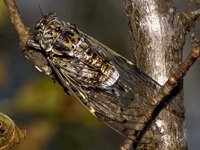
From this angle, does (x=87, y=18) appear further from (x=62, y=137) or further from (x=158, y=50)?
(x=158, y=50)

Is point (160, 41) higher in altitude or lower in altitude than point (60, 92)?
higher

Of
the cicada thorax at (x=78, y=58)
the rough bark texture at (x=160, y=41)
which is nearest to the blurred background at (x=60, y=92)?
the cicada thorax at (x=78, y=58)

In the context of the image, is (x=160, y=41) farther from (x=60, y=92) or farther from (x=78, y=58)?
(x=60, y=92)

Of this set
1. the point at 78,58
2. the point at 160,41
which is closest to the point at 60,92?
the point at 78,58

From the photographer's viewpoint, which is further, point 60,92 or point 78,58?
point 60,92

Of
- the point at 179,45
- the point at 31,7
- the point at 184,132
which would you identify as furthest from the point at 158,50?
the point at 31,7

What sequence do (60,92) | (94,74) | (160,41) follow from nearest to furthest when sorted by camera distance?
(160,41) → (94,74) → (60,92)
